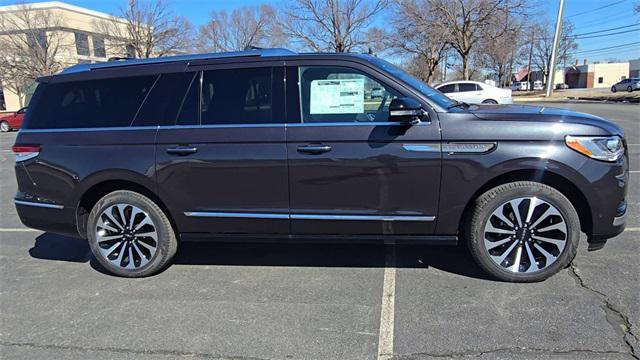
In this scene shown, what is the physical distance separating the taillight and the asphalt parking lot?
3.66 ft

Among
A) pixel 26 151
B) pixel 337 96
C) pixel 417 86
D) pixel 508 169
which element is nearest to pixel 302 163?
pixel 337 96

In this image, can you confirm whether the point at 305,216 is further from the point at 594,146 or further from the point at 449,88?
the point at 449,88

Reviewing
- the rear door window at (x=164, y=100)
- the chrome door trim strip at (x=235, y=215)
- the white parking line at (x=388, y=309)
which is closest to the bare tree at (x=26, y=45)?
the rear door window at (x=164, y=100)

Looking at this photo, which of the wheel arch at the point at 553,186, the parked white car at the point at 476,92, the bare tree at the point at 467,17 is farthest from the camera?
the bare tree at the point at 467,17

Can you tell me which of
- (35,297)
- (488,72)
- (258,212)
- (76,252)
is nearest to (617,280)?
(258,212)

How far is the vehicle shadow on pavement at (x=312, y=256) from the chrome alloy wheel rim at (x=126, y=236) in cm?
35

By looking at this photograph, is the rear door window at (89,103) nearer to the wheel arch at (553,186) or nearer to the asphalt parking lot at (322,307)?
the asphalt parking lot at (322,307)

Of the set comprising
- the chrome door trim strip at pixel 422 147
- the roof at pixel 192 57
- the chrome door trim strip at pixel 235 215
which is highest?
the roof at pixel 192 57

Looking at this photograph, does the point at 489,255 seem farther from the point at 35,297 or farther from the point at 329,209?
the point at 35,297

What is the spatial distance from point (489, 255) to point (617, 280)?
1047mm

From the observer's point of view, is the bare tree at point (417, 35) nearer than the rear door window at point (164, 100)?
No

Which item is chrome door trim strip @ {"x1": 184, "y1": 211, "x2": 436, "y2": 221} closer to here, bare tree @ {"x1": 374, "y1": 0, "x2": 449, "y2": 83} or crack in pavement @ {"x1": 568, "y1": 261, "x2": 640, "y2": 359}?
crack in pavement @ {"x1": 568, "y1": 261, "x2": 640, "y2": 359}

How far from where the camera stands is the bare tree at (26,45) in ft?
130

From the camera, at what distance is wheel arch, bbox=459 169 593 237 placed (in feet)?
11.9
